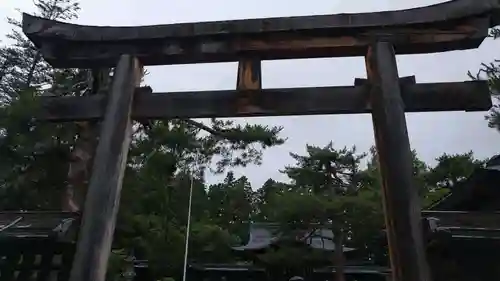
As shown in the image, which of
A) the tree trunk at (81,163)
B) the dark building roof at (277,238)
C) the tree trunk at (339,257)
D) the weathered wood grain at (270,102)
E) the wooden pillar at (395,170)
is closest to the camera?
the wooden pillar at (395,170)

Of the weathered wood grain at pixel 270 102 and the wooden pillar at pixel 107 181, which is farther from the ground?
the weathered wood grain at pixel 270 102

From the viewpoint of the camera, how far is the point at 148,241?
12.2 m

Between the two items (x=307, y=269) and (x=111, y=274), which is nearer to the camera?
(x=111, y=274)

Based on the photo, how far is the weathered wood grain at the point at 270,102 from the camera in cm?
382

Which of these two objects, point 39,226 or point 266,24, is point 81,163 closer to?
point 39,226

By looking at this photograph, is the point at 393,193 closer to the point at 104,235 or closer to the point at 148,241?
the point at 104,235

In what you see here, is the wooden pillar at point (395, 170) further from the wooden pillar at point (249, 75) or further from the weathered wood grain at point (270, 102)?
the wooden pillar at point (249, 75)

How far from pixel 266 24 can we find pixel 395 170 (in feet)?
5.83

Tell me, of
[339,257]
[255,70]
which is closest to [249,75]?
[255,70]

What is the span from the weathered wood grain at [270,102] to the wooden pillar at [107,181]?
5.9 inches

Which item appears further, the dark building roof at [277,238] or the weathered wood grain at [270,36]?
the dark building roof at [277,238]

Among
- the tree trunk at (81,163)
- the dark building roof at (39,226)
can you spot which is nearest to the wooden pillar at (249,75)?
the dark building roof at (39,226)

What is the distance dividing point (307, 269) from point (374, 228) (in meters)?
2.55

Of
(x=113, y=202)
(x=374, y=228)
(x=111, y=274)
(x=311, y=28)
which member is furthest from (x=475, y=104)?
(x=374, y=228)
